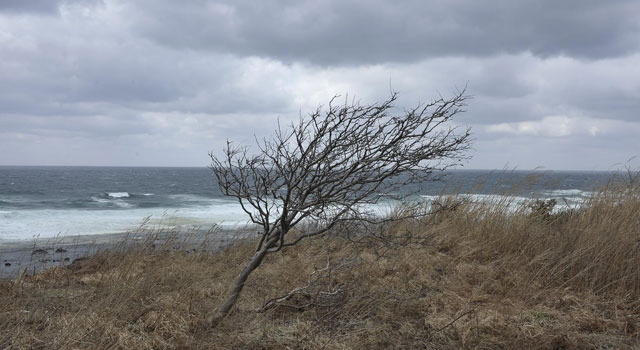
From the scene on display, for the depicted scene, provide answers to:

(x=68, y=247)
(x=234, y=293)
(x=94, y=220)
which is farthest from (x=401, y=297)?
(x=94, y=220)

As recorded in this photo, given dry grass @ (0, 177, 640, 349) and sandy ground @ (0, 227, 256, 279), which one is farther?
sandy ground @ (0, 227, 256, 279)

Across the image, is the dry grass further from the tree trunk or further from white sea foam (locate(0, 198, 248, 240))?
white sea foam (locate(0, 198, 248, 240))

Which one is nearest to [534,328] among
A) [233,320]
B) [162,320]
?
[233,320]

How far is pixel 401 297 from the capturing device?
17.1 feet

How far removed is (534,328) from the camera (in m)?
4.43

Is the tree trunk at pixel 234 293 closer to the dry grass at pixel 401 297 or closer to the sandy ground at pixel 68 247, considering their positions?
the dry grass at pixel 401 297

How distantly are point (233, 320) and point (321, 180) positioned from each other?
167 centimetres

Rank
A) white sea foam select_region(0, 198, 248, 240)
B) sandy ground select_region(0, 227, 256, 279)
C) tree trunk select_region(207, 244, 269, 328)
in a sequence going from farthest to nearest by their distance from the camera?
white sea foam select_region(0, 198, 248, 240) → sandy ground select_region(0, 227, 256, 279) → tree trunk select_region(207, 244, 269, 328)

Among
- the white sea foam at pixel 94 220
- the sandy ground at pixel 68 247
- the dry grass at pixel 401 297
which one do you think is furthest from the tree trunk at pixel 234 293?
the white sea foam at pixel 94 220

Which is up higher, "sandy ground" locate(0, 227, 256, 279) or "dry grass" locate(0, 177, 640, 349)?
"dry grass" locate(0, 177, 640, 349)

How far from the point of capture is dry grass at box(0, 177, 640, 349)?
165 inches

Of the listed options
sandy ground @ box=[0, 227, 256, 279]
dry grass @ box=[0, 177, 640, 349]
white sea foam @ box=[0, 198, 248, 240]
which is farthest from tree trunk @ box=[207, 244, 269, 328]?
white sea foam @ box=[0, 198, 248, 240]

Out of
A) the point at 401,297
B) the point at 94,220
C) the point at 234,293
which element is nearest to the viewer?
the point at 234,293

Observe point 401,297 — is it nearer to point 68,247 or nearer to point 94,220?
point 68,247
